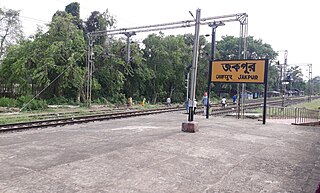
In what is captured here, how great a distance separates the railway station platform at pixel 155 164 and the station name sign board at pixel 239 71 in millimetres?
4704

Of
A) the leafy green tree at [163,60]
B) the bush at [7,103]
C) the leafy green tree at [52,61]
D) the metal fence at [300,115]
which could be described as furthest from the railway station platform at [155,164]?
the leafy green tree at [163,60]

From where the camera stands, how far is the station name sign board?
12617 mm

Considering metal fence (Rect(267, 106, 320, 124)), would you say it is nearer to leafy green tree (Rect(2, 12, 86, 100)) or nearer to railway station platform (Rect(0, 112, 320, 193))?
railway station platform (Rect(0, 112, 320, 193))

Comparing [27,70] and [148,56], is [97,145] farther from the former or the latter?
[148,56]

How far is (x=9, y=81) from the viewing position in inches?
982

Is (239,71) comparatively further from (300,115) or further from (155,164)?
(155,164)

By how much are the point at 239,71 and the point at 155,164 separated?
9306mm

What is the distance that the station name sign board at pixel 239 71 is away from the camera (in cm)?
1262

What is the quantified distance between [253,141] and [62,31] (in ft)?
66.1

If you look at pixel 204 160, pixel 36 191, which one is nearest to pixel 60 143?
pixel 36 191

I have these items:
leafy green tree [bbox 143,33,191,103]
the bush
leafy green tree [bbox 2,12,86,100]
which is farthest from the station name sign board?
leafy green tree [bbox 143,33,191,103]

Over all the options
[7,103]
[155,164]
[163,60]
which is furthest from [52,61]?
[155,164]

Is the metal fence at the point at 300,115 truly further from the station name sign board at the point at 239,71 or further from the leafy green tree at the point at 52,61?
the leafy green tree at the point at 52,61

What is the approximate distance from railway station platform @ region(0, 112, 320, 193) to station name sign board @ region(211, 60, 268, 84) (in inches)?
185
